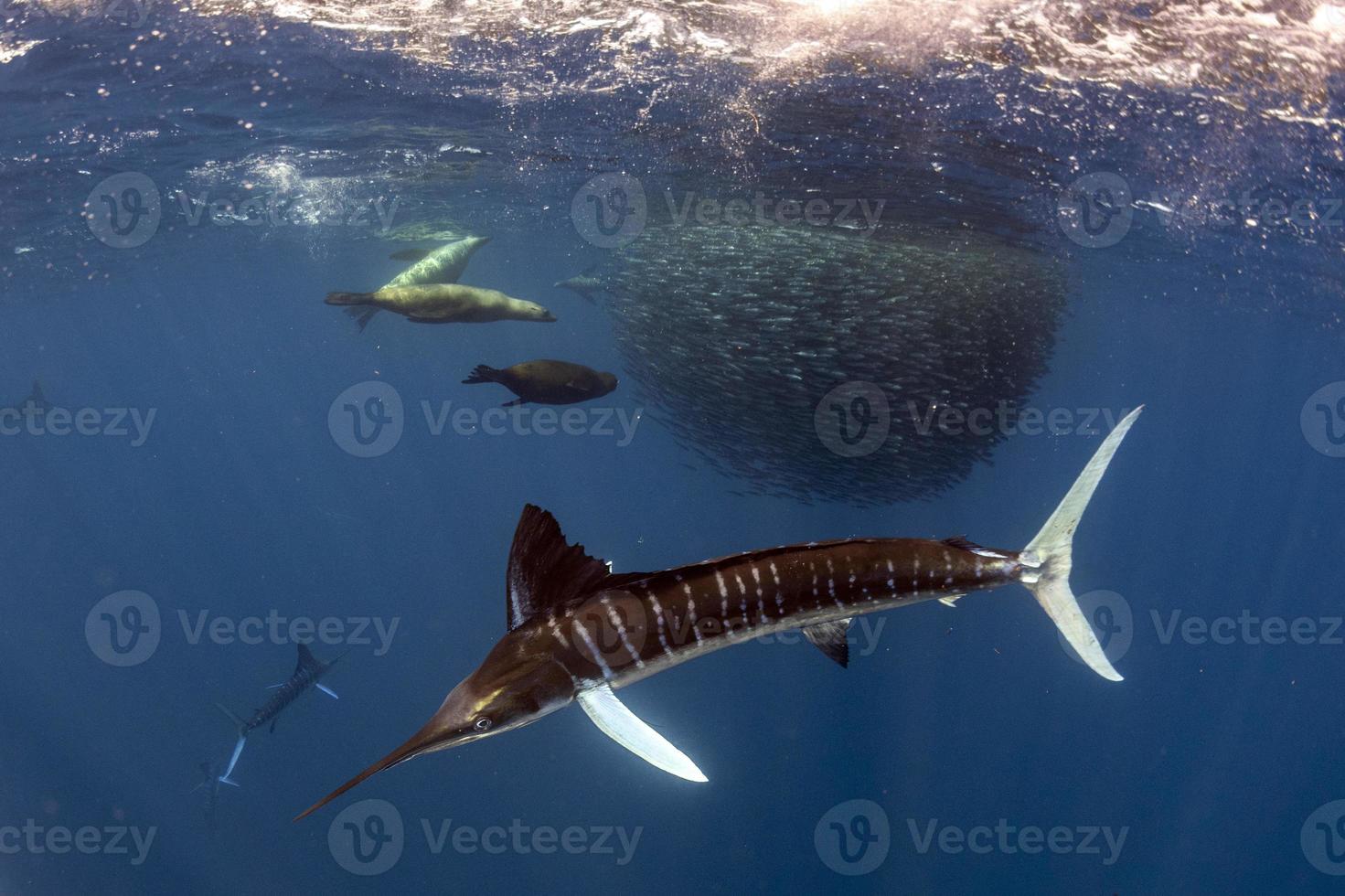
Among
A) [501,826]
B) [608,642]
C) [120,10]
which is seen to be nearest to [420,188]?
[120,10]

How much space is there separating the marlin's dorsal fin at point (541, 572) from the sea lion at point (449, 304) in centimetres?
646

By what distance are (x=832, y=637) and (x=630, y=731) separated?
83 cm

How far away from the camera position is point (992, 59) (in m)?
10.3

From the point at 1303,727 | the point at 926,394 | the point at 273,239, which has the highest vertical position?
the point at 926,394

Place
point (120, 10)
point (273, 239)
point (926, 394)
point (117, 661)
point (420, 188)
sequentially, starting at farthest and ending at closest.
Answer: point (273, 239) → point (420, 188) → point (117, 661) → point (926, 394) → point (120, 10)

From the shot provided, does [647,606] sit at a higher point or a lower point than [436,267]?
higher

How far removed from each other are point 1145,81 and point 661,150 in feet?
28.9

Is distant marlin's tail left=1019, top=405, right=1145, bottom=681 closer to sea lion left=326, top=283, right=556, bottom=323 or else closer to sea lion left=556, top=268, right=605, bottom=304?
sea lion left=326, top=283, right=556, bottom=323

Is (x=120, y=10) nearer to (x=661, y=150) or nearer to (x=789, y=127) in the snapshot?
(x=661, y=150)

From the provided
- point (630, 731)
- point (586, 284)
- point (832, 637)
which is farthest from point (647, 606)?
point (586, 284)

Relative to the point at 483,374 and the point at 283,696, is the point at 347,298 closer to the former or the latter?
the point at 483,374

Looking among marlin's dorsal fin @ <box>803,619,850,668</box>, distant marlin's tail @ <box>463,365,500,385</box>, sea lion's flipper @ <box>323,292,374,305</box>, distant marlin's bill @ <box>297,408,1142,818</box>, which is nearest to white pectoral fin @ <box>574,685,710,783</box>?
distant marlin's bill @ <box>297,408,1142,818</box>

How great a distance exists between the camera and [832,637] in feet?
8.66

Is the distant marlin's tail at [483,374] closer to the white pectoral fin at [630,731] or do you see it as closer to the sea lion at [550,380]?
the sea lion at [550,380]
